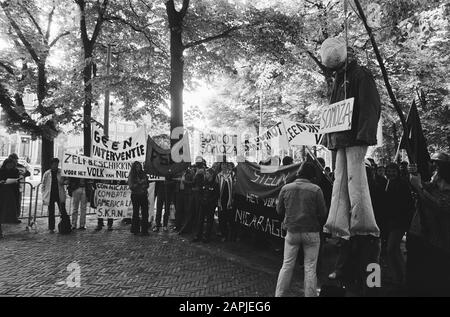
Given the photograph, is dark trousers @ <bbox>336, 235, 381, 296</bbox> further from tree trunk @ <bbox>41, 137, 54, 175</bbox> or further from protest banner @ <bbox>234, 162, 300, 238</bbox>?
tree trunk @ <bbox>41, 137, 54, 175</bbox>

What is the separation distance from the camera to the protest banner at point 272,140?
8794 millimetres

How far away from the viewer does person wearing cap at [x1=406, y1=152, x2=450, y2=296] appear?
4.67 metres

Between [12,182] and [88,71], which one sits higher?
[88,71]

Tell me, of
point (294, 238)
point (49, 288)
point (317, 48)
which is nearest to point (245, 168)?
point (294, 238)

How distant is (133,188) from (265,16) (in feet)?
24.3

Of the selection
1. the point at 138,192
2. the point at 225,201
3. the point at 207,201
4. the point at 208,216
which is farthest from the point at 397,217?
the point at 138,192

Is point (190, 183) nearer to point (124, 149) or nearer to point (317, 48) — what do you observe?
point (124, 149)

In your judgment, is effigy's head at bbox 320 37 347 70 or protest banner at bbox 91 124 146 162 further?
protest banner at bbox 91 124 146 162

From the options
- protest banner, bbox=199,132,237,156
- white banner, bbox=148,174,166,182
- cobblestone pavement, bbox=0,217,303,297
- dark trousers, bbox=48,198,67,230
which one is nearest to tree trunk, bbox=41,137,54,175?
dark trousers, bbox=48,198,67,230

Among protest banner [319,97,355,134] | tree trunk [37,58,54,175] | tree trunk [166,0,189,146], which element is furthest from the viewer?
tree trunk [37,58,54,175]

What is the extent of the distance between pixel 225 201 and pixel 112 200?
3.83m

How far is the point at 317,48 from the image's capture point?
18.9 meters

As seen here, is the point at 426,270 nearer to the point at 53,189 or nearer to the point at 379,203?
the point at 379,203

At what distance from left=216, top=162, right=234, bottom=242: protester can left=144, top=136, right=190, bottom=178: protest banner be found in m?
2.17
